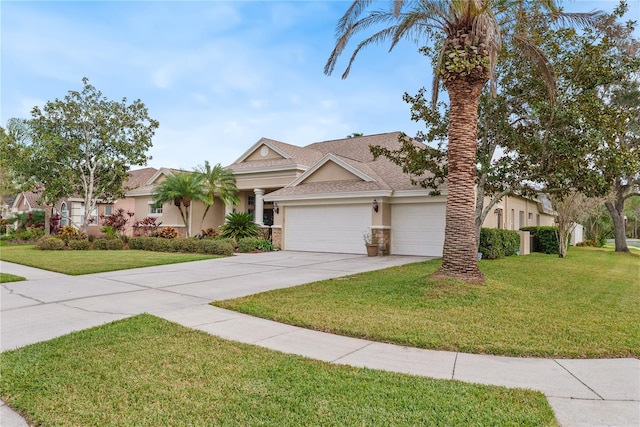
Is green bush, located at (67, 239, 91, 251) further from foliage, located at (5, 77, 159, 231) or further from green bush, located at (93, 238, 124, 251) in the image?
foliage, located at (5, 77, 159, 231)

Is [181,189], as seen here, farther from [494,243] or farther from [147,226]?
[494,243]

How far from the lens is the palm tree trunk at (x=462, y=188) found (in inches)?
337

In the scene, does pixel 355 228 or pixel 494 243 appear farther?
pixel 355 228

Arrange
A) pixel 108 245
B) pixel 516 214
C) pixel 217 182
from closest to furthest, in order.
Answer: pixel 108 245 < pixel 217 182 < pixel 516 214

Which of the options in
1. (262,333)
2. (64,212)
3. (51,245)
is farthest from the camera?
(64,212)

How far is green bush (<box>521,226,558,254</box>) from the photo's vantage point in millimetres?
21609

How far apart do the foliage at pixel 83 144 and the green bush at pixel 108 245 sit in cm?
341

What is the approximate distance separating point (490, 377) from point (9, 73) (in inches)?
518

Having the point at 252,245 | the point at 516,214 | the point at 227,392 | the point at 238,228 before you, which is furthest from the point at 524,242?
the point at 227,392

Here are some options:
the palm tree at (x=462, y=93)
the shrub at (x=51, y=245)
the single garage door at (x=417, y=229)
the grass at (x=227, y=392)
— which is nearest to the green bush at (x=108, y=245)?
the shrub at (x=51, y=245)

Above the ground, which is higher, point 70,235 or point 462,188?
point 462,188

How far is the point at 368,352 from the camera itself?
189 inches

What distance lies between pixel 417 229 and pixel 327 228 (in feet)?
13.9

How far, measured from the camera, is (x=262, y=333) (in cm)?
552
